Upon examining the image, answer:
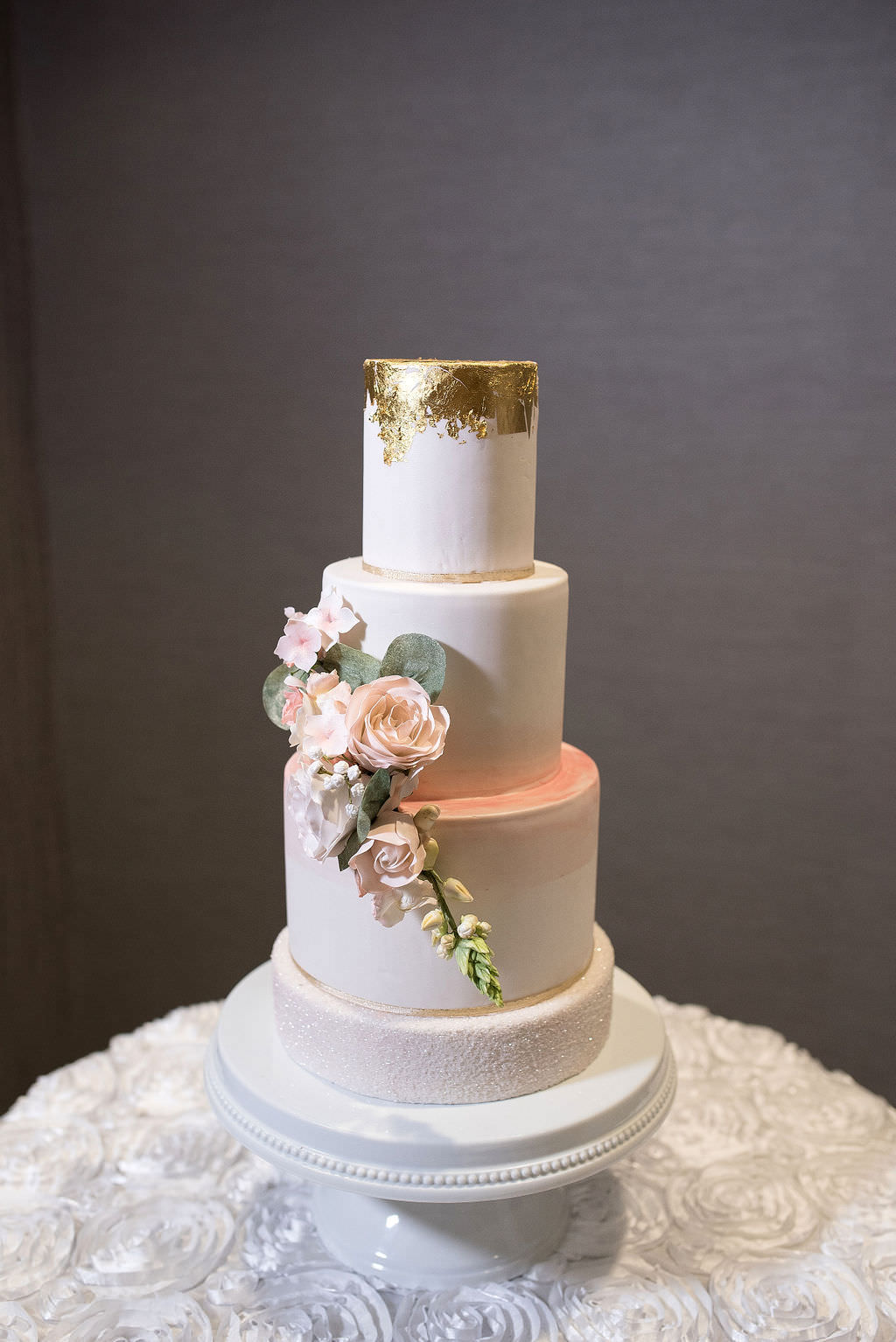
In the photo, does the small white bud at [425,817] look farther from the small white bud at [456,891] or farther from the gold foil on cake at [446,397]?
the gold foil on cake at [446,397]

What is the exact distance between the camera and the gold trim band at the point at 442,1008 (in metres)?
1.46

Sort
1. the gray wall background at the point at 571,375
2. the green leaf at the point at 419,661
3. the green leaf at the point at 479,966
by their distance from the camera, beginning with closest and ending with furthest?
the green leaf at the point at 479,966 → the green leaf at the point at 419,661 → the gray wall background at the point at 571,375

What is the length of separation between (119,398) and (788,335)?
4.85 feet

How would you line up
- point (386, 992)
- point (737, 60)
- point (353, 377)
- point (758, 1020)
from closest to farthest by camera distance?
1. point (386, 992)
2. point (737, 60)
3. point (353, 377)
4. point (758, 1020)

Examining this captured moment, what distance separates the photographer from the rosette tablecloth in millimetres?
1483

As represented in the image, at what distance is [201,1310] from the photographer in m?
1.49

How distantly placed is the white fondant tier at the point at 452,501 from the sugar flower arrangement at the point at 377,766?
0.41 ft

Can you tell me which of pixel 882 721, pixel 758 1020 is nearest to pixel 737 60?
pixel 882 721

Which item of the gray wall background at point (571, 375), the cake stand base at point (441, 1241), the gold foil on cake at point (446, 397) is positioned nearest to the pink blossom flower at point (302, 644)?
the gold foil on cake at point (446, 397)

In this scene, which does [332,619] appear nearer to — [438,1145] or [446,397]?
[446,397]

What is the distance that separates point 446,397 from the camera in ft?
Answer: 4.61

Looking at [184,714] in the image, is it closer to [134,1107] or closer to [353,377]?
[353,377]

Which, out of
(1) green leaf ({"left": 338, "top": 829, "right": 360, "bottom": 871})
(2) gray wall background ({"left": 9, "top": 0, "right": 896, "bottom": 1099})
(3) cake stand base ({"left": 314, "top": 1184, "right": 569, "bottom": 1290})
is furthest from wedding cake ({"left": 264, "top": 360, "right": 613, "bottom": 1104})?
(2) gray wall background ({"left": 9, "top": 0, "right": 896, "bottom": 1099})

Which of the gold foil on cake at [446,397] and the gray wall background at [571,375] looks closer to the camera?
the gold foil on cake at [446,397]
